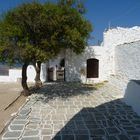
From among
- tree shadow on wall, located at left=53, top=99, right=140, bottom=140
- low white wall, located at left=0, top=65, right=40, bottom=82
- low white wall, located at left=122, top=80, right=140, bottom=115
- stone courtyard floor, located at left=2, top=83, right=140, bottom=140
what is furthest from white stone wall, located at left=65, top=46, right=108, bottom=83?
tree shadow on wall, located at left=53, top=99, right=140, bottom=140

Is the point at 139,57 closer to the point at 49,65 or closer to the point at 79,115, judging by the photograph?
the point at 79,115

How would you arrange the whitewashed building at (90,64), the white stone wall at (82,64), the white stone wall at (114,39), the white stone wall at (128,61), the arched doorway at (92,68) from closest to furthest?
the white stone wall at (128,61)
the white stone wall at (114,39)
the whitewashed building at (90,64)
the white stone wall at (82,64)
the arched doorway at (92,68)

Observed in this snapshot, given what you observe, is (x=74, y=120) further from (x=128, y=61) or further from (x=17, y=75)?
(x=17, y=75)

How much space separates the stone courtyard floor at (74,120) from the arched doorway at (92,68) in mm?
6911

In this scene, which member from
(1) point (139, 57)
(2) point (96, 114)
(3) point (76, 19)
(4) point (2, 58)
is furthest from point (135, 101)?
(4) point (2, 58)

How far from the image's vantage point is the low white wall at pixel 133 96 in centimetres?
903

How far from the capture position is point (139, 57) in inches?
481

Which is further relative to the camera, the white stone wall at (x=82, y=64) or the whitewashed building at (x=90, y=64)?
the white stone wall at (x=82, y=64)

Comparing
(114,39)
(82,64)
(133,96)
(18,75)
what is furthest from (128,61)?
(18,75)

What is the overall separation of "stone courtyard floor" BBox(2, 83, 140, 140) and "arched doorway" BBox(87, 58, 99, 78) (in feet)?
22.7

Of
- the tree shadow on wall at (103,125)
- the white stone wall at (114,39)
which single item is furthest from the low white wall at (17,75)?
the tree shadow on wall at (103,125)

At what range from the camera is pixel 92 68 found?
19.0m

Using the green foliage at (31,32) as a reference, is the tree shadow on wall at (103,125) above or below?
below

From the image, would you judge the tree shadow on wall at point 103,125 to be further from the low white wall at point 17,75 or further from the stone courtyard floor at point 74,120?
the low white wall at point 17,75
